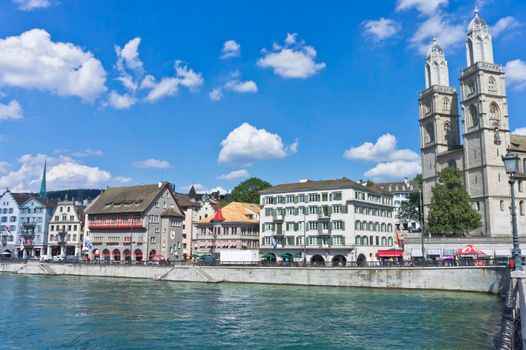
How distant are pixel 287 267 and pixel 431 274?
1815cm

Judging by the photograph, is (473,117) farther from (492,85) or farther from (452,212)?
(452,212)

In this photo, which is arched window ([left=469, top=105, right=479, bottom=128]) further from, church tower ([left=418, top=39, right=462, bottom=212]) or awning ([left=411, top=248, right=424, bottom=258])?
awning ([left=411, top=248, right=424, bottom=258])

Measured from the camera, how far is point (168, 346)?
88.7 feet

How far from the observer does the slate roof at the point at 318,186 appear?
78394 mm

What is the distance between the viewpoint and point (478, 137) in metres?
83.7

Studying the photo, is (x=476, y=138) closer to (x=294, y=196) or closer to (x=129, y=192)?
(x=294, y=196)

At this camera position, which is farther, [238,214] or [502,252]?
[238,214]

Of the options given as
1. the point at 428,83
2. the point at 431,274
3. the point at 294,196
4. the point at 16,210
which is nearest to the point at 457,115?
the point at 428,83

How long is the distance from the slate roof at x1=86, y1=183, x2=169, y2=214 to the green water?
4089cm

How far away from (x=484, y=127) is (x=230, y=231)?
47.2 metres

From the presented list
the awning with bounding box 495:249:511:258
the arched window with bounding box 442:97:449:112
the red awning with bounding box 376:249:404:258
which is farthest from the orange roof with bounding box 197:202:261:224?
the arched window with bounding box 442:97:449:112

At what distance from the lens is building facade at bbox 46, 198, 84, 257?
109 metres

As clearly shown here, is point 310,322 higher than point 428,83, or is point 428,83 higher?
point 428,83

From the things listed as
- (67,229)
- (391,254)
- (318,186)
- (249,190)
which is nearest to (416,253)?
(391,254)
